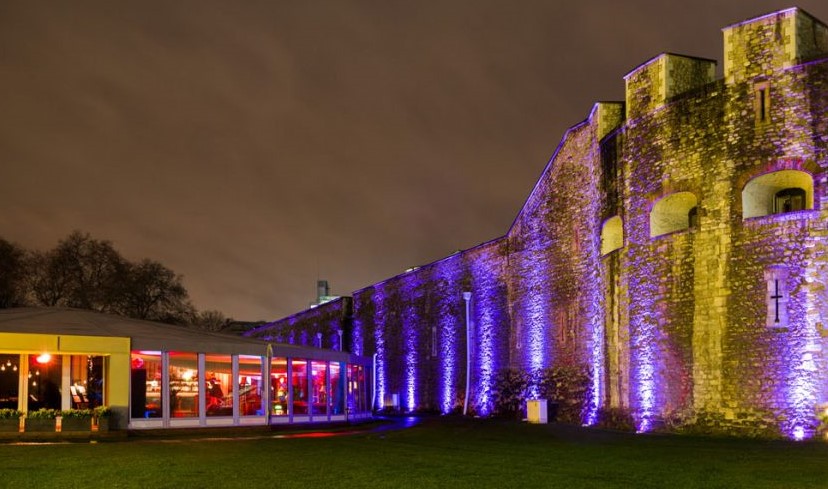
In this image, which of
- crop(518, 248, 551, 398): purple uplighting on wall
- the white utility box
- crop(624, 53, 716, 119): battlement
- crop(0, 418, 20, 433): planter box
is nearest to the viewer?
crop(0, 418, 20, 433): planter box

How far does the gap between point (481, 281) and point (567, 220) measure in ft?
18.5

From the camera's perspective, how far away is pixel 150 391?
1897cm

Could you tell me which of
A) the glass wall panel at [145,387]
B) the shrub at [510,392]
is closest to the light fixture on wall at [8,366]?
the glass wall panel at [145,387]

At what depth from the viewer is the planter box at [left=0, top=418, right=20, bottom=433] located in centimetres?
1752

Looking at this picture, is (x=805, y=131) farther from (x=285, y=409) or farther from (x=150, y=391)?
(x=150, y=391)

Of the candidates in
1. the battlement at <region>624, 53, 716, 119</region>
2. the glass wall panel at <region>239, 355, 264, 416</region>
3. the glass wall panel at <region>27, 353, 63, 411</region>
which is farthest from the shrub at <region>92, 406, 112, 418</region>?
the battlement at <region>624, 53, 716, 119</region>

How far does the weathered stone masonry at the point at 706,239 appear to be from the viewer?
17.7 metres

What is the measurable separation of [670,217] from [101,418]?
42.7 ft

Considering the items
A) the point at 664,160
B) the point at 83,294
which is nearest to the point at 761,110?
the point at 664,160

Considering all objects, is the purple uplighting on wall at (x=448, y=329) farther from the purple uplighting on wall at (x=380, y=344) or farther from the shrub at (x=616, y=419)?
the shrub at (x=616, y=419)

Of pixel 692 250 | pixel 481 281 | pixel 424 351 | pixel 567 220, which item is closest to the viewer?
pixel 692 250

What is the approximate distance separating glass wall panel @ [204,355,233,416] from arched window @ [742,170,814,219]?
447 inches

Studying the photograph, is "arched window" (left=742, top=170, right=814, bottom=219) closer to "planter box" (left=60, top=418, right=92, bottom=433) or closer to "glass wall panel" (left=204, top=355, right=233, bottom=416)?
"glass wall panel" (left=204, top=355, right=233, bottom=416)

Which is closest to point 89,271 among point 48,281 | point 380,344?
point 48,281
